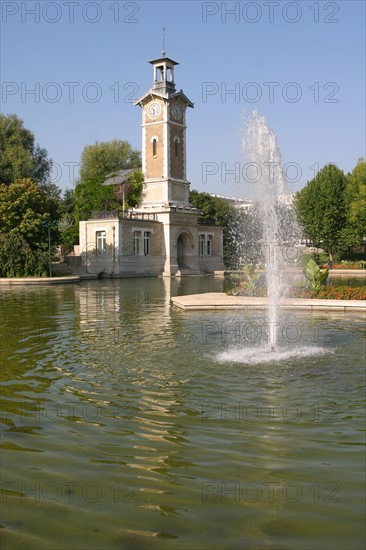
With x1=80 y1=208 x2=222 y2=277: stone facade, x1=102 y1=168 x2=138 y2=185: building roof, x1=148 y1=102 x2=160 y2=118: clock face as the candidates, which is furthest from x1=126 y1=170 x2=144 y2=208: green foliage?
x1=148 y1=102 x2=160 y2=118: clock face

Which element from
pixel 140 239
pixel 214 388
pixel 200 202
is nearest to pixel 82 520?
pixel 214 388

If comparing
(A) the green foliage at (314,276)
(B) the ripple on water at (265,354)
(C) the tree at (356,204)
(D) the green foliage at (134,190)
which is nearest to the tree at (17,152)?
(D) the green foliage at (134,190)

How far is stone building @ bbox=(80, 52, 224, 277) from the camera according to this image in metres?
46.0

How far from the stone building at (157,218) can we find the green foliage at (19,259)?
7.73m

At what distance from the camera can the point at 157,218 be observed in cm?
5034

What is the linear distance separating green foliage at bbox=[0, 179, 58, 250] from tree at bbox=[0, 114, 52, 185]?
14.3 metres

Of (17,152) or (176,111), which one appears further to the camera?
(17,152)

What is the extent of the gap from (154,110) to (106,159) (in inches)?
1074

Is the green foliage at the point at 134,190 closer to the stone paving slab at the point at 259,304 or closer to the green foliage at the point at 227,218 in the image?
the green foliage at the point at 227,218

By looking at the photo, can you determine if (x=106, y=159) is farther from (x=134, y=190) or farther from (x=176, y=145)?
(x=176, y=145)

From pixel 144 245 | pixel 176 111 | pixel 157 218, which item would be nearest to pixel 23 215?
pixel 144 245

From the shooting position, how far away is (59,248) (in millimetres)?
59844

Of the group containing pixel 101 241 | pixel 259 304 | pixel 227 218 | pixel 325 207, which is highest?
pixel 325 207

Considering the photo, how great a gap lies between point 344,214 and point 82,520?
58789 millimetres
